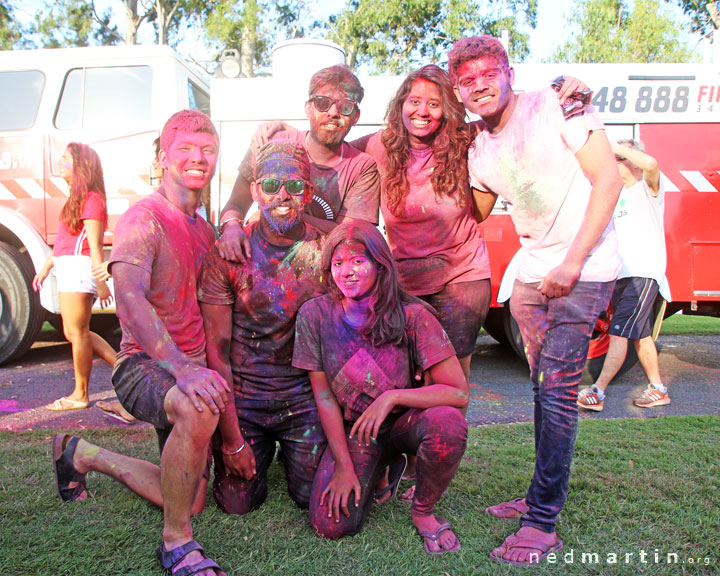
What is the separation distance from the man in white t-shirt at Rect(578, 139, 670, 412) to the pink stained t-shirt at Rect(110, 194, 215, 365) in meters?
3.09

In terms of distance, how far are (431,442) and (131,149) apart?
408 centimetres

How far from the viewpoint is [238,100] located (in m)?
5.07

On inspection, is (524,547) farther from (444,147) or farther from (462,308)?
(444,147)

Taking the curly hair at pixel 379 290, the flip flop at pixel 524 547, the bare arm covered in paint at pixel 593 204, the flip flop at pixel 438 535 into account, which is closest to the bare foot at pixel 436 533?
the flip flop at pixel 438 535

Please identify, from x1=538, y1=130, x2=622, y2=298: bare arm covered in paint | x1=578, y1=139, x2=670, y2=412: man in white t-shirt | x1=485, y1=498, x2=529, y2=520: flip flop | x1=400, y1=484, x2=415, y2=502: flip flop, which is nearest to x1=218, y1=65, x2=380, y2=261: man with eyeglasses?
x1=538, y1=130, x2=622, y2=298: bare arm covered in paint

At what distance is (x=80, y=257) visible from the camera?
4305mm

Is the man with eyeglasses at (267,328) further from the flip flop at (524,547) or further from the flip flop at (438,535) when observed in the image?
the flip flop at (524,547)

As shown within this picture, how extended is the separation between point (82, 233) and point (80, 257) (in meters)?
0.18

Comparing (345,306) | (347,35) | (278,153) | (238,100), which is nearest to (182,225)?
(278,153)

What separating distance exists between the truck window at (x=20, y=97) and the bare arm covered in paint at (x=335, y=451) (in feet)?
14.3

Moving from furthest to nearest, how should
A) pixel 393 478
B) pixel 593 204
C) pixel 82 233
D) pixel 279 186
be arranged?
pixel 82 233, pixel 393 478, pixel 279 186, pixel 593 204

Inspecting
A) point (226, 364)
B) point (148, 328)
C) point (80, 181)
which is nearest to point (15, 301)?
point (80, 181)

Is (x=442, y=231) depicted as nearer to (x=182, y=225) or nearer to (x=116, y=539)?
(x=182, y=225)

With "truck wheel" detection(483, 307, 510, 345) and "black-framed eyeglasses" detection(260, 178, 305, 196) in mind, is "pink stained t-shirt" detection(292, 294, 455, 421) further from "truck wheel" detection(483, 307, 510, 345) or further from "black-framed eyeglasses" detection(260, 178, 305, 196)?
"truck wheel" detection(483, 307, 510, 345)
